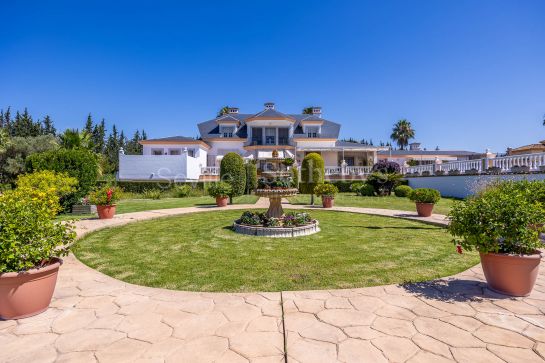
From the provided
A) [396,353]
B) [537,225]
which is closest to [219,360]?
[396,353]

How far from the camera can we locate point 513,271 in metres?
4.42

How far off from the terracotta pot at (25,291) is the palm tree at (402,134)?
68.8 meters

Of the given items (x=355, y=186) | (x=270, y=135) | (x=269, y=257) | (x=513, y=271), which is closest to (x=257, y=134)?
(x=270, y=135)

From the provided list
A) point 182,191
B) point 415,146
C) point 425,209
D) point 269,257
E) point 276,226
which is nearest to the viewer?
point 269,257

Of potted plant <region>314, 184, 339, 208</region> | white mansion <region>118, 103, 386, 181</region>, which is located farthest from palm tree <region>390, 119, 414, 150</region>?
potted plant <region>314, 184, 339, 208</region>

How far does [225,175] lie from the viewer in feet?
75.9

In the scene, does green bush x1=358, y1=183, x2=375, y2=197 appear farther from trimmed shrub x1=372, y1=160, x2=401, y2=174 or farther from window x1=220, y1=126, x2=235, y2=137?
window x1=220, y1=126, x2=235, y2=137

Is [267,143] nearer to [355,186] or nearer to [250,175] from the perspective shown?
[250,175]

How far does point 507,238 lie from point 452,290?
3.94 ft

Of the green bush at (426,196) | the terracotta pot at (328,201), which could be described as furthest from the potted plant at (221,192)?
the green bush at (426,196)

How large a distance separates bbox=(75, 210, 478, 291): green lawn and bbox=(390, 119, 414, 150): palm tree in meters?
58.9

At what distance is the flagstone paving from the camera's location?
3080mm

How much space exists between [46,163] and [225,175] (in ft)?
39.1

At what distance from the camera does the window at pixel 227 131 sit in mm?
38594
